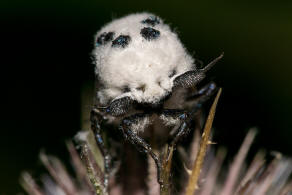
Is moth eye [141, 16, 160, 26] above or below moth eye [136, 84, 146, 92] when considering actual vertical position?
above

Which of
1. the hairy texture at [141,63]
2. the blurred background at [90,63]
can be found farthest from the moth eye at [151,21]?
the blurred background at [90,63]

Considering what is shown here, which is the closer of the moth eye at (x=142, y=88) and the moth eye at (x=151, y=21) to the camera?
the moth eye at (x=142, y=88)

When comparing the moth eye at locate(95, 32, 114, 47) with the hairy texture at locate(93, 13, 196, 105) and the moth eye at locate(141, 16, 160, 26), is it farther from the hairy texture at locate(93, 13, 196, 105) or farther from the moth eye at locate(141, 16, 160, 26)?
the moth eye at locate(141, 16, 160, 26)

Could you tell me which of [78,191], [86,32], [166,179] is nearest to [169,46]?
[166,179]

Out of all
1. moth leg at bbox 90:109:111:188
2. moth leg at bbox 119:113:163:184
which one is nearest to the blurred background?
moth leg at bbox 90:109:111:188

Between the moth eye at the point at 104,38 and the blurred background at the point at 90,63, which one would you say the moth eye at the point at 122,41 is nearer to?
the moth eye at the point at 104,38

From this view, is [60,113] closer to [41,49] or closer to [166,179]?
[41,49]
